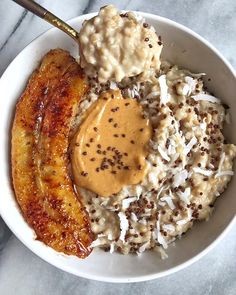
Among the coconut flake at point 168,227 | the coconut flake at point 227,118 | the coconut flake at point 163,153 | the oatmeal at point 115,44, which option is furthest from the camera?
the coconut flake at point 227,118

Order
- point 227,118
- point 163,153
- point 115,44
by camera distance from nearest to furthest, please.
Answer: point 115,44 < point 163,153 < point 227,118

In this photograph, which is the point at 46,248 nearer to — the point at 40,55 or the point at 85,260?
the point at 85,260

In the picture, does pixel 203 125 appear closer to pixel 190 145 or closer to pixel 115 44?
pixel 190 145

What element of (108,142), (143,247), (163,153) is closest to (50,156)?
(108,142)

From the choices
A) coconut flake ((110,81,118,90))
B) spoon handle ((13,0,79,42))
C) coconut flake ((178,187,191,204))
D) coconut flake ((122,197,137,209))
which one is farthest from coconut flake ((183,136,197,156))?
spoon handle ((13,0,79,42))

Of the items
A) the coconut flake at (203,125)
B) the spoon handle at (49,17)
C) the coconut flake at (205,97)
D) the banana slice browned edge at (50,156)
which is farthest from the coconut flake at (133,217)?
the spoon handle at (49,17)


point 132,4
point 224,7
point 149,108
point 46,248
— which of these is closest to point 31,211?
point 46,248

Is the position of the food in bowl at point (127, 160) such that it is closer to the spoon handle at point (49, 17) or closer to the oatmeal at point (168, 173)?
the oatmeal at point (168, 173)
